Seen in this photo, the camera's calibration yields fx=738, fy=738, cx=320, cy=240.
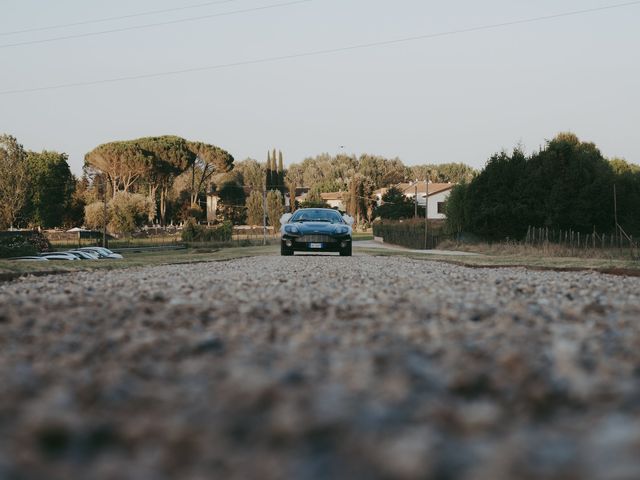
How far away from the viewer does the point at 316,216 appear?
65.2 ft

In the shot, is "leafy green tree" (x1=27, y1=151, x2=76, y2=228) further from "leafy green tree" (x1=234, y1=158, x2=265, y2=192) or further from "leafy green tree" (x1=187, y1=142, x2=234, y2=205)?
"leafy green tree" (x1=234, y1=158, x2=265, y2=192)

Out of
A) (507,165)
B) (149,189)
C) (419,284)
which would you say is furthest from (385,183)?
(419,284)

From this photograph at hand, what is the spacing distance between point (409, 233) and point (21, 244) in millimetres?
25589

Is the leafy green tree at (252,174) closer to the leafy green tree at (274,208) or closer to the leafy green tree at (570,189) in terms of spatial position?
the leafy green tree at (274,208)

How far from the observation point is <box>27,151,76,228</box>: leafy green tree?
6688 cm

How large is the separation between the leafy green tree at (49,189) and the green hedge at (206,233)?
19625 mm

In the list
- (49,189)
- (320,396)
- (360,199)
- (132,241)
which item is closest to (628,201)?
(132,241)

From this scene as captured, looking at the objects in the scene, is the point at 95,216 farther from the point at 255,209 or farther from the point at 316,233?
the point at 316,233

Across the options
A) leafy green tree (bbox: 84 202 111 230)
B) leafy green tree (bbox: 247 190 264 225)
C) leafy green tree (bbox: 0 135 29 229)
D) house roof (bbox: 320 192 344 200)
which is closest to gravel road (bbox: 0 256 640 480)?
leafy green tree (bbox: 0 135 29 229)

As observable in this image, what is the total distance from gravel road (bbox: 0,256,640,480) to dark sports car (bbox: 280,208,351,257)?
1347 centimetres

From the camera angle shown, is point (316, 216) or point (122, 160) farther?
point (122, 160)

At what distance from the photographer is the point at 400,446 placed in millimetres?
2158

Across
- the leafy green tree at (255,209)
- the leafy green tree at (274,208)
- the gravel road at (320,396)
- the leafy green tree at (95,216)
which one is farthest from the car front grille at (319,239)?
the leafy green tree at (255,209)

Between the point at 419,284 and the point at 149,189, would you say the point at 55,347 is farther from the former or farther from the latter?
the point at 149,189
